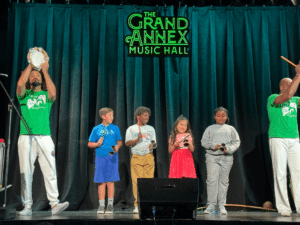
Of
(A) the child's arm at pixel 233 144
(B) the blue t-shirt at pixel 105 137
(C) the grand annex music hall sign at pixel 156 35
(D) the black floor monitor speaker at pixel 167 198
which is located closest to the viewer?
(D) the black floor monitor speaker at pixel 167 198

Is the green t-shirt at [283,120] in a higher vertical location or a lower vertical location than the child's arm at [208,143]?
higher

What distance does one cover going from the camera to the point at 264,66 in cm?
560

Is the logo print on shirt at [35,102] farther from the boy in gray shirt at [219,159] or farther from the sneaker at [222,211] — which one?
the sneaker at [222,211]

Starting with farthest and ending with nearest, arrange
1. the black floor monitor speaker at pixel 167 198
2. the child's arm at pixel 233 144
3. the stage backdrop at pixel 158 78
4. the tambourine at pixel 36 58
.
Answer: the stage backdrop at pixel 158 78, the child's arm at pixel 233 144, the tambourine at pixel 36 58, the black floor monitor speaker at pixel 167 198

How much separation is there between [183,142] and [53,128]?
2162 millimetres

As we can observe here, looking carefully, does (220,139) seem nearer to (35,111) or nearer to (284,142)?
(284,142)

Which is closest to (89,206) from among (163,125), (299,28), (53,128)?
(53,128)

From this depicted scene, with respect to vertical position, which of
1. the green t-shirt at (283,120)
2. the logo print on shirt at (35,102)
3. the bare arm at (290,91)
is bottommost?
the green t-shirt at (283,120)

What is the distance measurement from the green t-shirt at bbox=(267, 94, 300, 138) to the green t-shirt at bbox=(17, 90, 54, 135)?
2.95m

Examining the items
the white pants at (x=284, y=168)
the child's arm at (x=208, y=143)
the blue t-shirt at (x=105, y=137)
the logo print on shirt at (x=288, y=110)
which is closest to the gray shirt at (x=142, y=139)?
the blue t-shirt at (x=105, y=137)

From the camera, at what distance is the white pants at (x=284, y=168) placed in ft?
14.2

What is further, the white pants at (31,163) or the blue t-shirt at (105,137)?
the blue t-shirt at (105,137)

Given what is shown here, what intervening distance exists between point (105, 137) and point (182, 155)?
1105 mm

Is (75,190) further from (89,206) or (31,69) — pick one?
(31,69)
